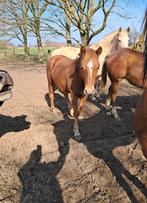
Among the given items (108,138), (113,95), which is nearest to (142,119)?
(108,138)

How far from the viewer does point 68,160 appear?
430 cm

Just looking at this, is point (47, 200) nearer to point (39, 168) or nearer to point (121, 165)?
point (39, 168)

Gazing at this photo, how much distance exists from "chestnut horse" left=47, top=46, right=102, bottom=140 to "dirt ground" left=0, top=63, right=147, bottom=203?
49cm

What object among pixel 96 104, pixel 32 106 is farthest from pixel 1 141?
pixel 96 104

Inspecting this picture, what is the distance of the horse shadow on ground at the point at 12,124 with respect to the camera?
18.8ft

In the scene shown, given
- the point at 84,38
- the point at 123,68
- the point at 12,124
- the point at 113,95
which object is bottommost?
the point at 12,124

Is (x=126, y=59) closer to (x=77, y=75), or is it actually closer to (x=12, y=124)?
(x=77, y=75)

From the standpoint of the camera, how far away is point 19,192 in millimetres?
3475

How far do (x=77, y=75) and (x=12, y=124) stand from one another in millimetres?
1746

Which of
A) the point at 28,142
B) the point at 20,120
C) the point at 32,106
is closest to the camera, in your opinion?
the point at 28,142

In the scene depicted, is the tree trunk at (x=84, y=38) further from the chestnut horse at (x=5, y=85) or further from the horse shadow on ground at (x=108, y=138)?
the chestnut horse at (x=5, y=85)

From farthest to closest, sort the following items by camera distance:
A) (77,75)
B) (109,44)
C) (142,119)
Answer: (109,44), (77,75), (142,119)

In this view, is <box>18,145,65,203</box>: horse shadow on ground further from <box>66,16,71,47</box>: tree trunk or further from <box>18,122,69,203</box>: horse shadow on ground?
<box>66,16,71,47</box>: tree trunk

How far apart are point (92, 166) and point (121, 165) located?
0.40 metres
